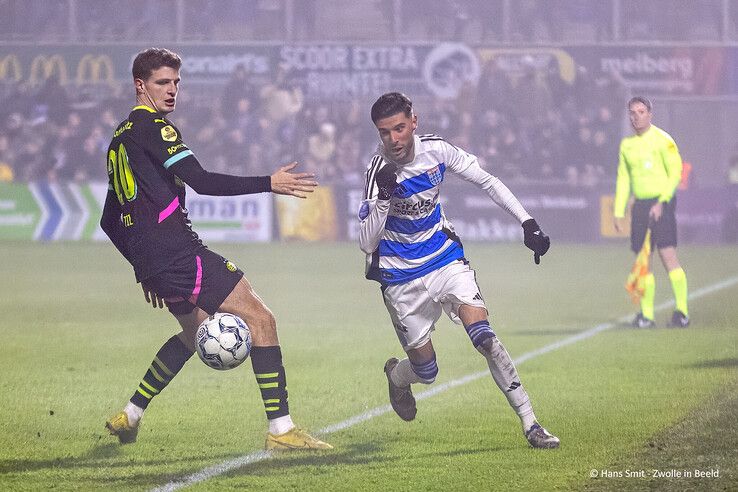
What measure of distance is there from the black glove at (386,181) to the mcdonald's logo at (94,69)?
22.9 metres

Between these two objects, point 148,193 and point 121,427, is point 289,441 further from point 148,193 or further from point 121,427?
point 148,193

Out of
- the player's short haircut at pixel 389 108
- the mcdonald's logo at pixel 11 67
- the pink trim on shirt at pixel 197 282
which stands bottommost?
the pink trim on shirt at pixel 197 282

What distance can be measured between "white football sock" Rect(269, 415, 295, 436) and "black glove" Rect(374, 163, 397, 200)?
4.05 feet

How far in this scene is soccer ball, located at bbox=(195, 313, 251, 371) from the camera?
699 centimetres

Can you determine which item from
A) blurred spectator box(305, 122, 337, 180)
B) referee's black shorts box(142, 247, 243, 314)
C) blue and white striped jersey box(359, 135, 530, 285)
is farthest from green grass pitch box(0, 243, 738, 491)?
blurred spectator box(305, 122, 337, 180)

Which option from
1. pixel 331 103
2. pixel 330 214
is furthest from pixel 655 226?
pixel 331 103

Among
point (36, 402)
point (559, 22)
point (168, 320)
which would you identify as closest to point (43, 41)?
point (559, 22)

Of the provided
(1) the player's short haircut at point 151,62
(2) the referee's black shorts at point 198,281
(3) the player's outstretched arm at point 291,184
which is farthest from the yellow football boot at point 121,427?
(1) the player's short haircut at point 151,62

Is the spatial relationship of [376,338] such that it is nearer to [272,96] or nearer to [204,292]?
[204,292]

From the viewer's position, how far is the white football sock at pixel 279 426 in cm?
707

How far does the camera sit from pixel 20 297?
16453 mm

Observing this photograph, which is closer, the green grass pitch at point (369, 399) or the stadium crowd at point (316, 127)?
the green grass pitch at point (369, 399)

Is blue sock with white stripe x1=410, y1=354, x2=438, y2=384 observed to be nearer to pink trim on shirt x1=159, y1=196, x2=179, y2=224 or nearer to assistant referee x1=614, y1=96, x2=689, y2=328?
pink trim on shirt x1=159, y1=196, x2=179, y2=224

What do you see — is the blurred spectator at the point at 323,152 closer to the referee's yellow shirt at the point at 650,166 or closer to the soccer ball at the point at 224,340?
the referee's yellow shirt at the point at 650,166
